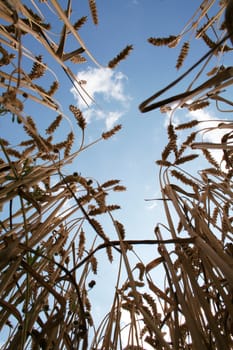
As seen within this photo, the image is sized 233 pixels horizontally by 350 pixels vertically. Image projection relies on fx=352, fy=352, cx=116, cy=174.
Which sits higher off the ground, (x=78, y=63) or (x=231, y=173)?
(x=78, y=63)

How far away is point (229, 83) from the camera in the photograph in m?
Result: 0.62

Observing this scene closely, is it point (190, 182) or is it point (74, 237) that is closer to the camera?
point (74, 237)

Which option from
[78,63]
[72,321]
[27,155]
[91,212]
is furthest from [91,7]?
[72,321]

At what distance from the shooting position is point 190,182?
127 centimetres

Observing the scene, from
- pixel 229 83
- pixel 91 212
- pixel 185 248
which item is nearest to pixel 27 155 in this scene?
pixel 91 212

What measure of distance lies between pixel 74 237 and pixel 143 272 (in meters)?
0.31

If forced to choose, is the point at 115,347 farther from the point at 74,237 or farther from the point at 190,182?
Result: the point at 190,182

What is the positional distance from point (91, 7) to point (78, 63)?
0.57ft

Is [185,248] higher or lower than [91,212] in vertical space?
lower

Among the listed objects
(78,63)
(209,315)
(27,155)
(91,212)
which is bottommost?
(209,315)

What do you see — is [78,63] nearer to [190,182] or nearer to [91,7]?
[91,7]

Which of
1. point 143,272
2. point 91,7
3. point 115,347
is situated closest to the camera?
point 115,347

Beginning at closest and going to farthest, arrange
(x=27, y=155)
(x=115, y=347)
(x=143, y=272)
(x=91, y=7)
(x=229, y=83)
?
(x=229, y=83) → (x=115, y=347) → (x=143, y=272) → (x=91, y=7) → (x=27, y=155)

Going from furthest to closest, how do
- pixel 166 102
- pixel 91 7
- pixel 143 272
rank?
pixel 91 7 < pixel 143 272 < pixel 166 102
